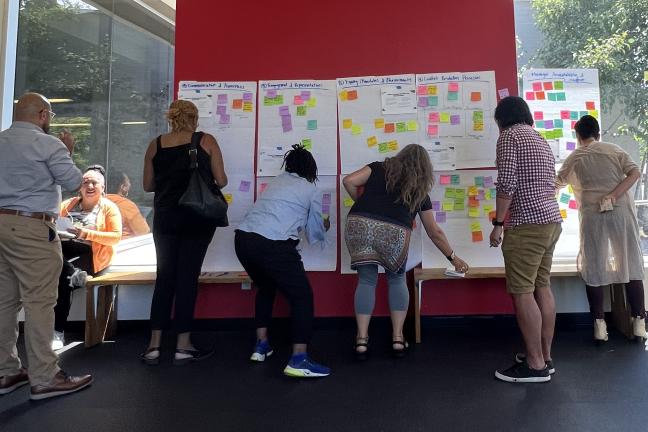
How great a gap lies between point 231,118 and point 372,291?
1752 millimetres

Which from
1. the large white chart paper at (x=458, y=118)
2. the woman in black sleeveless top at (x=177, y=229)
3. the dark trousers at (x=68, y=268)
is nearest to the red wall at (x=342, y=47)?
the large white chart paper at (x=458, y=118)

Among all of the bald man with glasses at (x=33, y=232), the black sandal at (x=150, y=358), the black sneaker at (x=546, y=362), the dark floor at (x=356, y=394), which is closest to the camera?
the dark floor at (x=356, y=394)

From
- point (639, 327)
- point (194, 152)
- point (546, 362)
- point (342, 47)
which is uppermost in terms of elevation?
point (342, 47)

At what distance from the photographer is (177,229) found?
283 cm

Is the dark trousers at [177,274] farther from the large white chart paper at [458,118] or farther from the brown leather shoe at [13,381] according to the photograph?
the large white chart paper at [458,118]

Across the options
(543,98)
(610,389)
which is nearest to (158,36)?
(543,98)

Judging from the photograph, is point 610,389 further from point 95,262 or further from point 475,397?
point 95,262

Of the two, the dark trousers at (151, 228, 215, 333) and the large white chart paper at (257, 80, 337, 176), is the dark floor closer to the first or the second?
the dark trousers at (151, 228, 215, 333)

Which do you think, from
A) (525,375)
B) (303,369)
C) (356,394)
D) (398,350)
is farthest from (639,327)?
(303,369)

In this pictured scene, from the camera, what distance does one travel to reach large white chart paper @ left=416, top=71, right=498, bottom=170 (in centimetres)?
354

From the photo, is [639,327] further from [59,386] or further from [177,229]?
[59,386]

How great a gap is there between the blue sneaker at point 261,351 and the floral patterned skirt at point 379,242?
80cm

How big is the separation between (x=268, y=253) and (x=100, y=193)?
5.69 ft

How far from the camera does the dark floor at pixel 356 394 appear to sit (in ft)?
6.97
